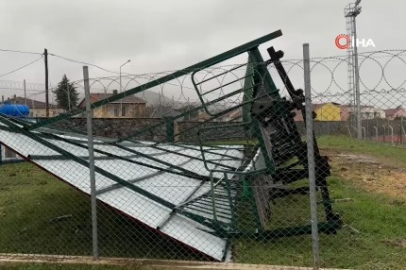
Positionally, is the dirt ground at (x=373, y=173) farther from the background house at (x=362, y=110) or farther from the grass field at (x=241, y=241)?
the background house at (x=362, y=110)

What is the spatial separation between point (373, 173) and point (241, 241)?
7.79 m

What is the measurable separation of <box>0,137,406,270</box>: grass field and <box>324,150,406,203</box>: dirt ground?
0.11 metres

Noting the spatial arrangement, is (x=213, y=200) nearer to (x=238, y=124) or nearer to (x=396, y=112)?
(x=238, y=124)

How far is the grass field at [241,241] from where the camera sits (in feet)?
15.2

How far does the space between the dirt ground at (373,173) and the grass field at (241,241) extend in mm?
114

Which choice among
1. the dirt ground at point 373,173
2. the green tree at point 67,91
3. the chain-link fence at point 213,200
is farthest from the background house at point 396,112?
the green tree at point 67,91

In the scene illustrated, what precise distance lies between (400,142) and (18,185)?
2127 cm

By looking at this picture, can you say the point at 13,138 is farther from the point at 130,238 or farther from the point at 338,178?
the point at 338,178

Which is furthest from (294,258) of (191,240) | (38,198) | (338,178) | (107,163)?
(338,178)

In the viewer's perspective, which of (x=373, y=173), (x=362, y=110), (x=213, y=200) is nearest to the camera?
(x=213, y=200)

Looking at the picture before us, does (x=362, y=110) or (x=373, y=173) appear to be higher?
(x=362, y=110)

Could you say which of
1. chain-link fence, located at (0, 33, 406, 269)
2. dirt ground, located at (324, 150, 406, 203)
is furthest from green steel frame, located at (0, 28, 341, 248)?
dirt ground, located at (324, 150, 406, 203)

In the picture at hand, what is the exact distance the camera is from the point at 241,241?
5.05 metres

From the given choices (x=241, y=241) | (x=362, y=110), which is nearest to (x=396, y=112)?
(x=362, y=110)
